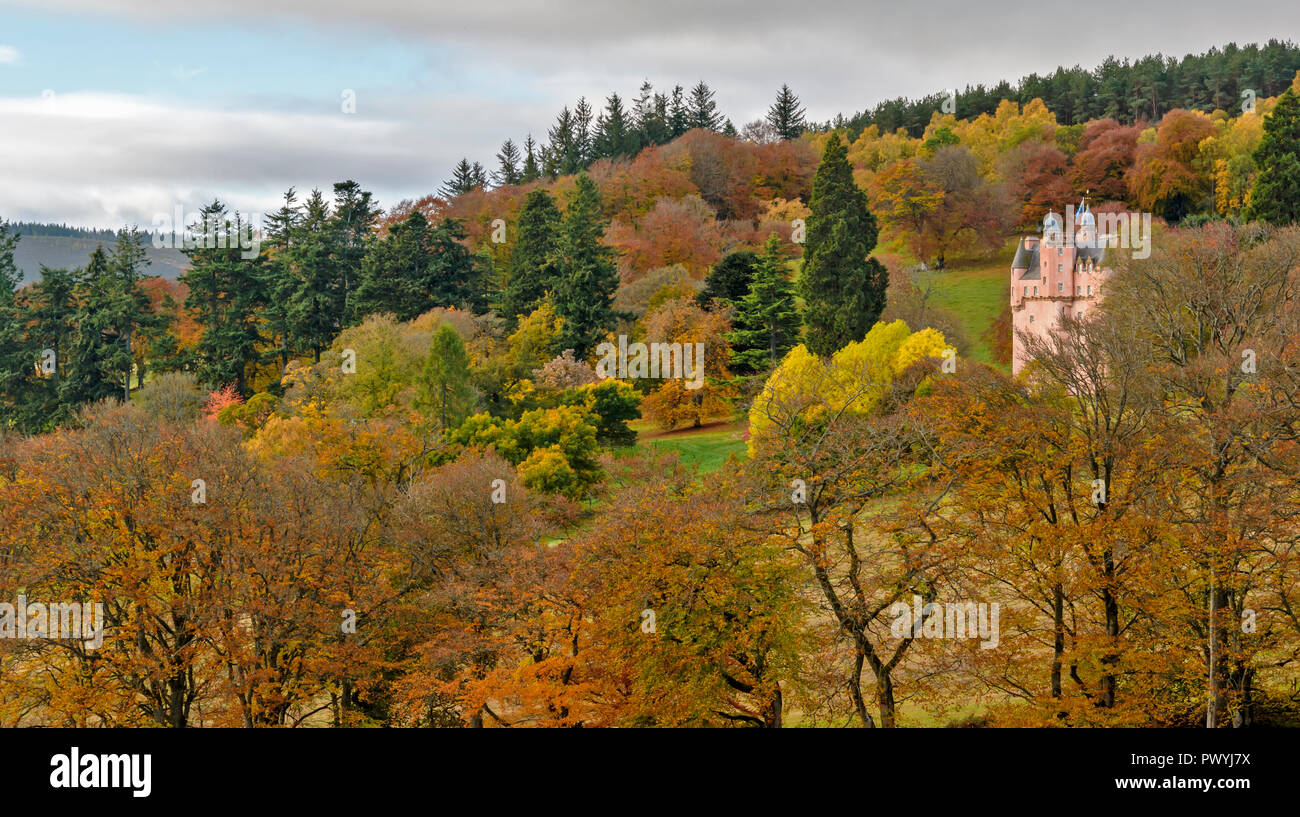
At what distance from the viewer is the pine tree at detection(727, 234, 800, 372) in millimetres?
62781

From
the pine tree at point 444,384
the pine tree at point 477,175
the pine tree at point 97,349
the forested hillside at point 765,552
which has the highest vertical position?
the pine tree at point 477,175

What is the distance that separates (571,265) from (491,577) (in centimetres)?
3821

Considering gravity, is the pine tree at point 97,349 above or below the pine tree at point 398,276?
below

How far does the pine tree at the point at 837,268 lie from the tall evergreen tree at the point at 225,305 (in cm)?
3772

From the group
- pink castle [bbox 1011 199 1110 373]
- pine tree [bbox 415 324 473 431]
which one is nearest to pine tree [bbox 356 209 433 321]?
pine tree [bbox 415 324 473 431]

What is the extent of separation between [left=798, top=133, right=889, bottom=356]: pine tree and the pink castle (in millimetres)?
9688

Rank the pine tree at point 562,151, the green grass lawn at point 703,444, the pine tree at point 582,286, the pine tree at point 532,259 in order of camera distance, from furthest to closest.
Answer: the pine tree at point 562,151 < the pine tree at point 532,259 < the pine tree at point 582,286 < the green grass lawn at point 703,444

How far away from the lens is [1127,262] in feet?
170

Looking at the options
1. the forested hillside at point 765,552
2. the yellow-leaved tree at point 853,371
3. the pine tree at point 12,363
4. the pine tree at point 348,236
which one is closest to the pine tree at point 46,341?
the pine tree at point 12,363

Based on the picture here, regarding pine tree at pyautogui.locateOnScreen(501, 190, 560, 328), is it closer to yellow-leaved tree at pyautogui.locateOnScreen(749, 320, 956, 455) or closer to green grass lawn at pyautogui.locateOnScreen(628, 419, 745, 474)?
green grass lawn at pyautogui.locateOnScreen(628, 419, 745, 474)

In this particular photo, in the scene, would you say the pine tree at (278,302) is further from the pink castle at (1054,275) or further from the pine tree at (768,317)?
the pink castle at (1054,275)

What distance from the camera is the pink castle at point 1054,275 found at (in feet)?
214
